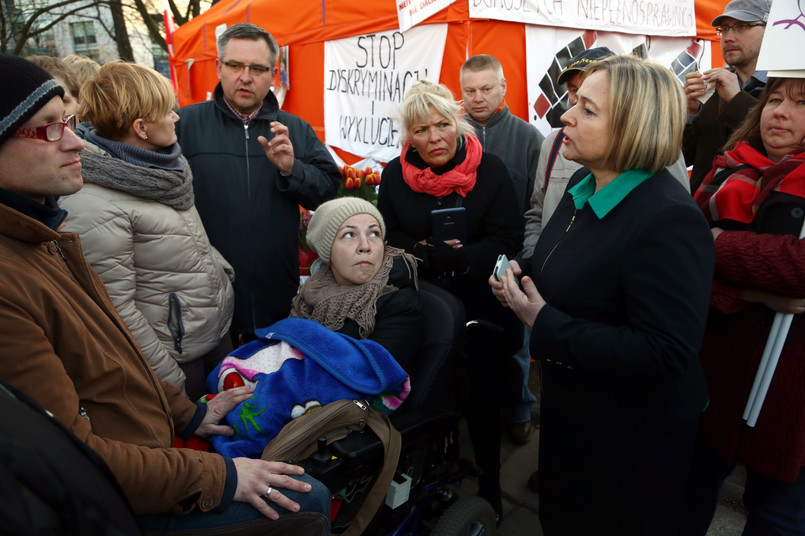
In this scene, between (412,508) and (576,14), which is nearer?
(412,508)

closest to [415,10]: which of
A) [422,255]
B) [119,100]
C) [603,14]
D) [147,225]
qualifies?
[603,14]

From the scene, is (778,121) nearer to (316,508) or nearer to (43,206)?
(316,508)

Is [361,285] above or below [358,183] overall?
below

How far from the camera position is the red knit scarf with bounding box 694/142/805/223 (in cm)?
157

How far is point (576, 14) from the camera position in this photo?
516 cm

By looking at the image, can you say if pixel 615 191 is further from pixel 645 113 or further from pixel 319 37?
pixel 319 37

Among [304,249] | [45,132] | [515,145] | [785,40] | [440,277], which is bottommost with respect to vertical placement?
[304,249]

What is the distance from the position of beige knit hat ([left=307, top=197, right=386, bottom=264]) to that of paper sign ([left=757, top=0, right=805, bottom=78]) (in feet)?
4.85

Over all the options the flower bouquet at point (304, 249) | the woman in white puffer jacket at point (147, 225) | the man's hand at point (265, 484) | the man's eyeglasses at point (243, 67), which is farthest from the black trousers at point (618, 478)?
the man's eyeglasses at point (243, 67)

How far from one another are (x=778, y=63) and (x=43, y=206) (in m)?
2.12

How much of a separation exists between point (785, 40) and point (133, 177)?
Result: 216cm

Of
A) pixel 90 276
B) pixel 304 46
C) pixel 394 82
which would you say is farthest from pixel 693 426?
pixel 304 46

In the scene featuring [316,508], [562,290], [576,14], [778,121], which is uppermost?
[576,14]

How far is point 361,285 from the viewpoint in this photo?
83.5 inches
